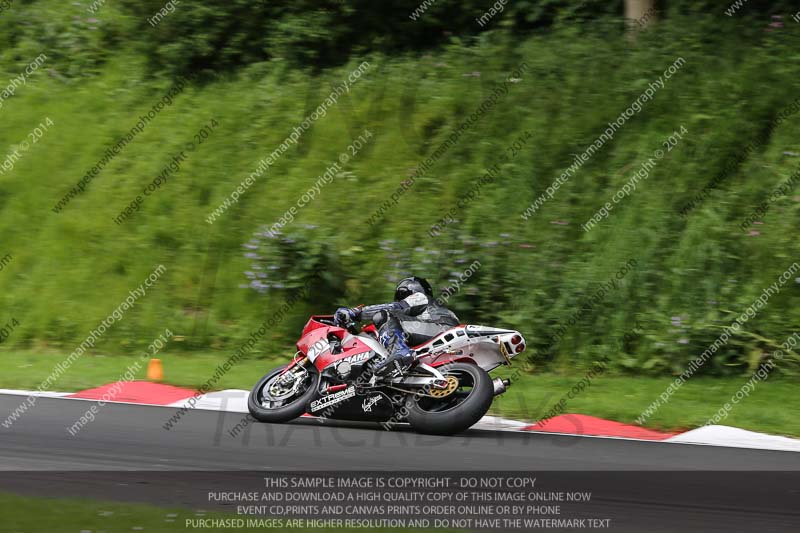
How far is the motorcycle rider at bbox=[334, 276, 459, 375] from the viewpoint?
10.2 metres

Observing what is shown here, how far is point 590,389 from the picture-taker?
1287cm

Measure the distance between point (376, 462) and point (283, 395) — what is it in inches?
88.5

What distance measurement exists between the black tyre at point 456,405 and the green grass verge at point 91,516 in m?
3.06

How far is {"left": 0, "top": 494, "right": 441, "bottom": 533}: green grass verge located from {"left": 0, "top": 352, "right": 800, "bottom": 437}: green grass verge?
530cm

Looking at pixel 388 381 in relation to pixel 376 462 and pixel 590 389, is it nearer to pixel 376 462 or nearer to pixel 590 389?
pixel 376 462

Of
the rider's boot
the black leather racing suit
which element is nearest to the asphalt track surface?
the rider's boot

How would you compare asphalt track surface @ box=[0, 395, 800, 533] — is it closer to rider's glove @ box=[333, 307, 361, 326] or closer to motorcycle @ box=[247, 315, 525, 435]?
motorcycle @ box=[247, 315, 525, 435]

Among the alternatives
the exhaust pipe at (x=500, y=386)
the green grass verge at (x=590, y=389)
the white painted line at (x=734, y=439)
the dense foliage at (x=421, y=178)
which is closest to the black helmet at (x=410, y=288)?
the exhaust pipe at (x=500, y=386)

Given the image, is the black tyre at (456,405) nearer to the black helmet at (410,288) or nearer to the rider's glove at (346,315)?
the black helmet at (410,288)

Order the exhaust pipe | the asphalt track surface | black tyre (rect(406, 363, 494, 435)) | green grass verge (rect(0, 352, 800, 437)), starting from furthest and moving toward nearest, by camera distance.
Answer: green grass verge (rect(0, 352, 800, 437)) < the exhaust pipe < black tyre (rect(406, 363, 494, 435)) < the asphalt track surface

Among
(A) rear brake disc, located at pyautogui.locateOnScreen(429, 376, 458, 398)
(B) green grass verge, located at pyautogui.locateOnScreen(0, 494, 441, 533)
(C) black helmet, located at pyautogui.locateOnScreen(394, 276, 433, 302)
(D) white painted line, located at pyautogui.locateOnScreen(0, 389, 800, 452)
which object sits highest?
→ (B) green grass verge, located at pyautogui.locateOnScreen(0, 494, 441, 533)

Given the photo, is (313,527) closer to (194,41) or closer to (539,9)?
(539,9)

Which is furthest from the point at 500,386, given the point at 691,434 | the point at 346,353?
the point at 691,434

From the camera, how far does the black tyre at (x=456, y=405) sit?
9.43 m
